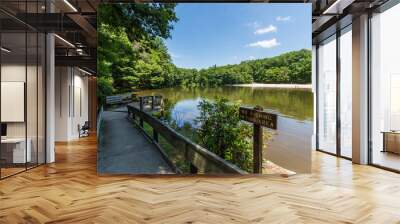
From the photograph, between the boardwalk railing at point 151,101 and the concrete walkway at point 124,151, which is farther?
the boardwalk railing at point 151,101

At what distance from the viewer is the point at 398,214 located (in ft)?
13.2

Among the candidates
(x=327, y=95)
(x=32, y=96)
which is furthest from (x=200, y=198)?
(x=327, y=95)

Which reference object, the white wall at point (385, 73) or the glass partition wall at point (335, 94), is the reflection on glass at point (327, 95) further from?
the white wall at point (385, 73)

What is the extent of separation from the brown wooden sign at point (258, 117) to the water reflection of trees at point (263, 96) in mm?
106

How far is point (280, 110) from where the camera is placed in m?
6.13

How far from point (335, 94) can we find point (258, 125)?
419 cm

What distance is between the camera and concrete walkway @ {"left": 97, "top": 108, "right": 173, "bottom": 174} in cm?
620

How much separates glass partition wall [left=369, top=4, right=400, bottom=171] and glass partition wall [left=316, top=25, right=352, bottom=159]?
840mm

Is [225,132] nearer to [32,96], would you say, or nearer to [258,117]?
[258,117]

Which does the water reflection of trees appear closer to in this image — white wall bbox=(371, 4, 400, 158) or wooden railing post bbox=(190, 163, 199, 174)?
wooden railing post bbox=(190, 163, 199, 174)

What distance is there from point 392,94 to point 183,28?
4.13 meters

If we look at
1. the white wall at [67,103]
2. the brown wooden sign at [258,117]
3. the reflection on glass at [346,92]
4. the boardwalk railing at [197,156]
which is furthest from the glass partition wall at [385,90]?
the white wall at [67,103]

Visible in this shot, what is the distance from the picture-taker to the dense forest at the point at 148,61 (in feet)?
20.6

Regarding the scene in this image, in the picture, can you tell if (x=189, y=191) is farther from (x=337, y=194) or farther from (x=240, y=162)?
(x=337, y=194)
